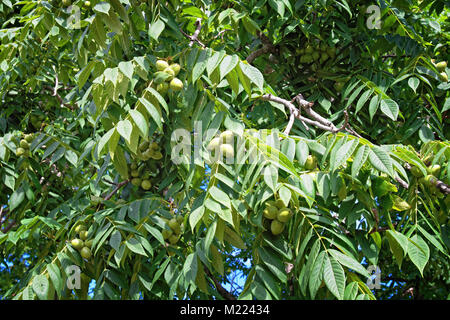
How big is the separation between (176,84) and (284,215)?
812 mm

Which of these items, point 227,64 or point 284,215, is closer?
point 284,215

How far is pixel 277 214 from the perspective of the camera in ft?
6.57

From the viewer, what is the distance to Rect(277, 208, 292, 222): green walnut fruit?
1983 mm

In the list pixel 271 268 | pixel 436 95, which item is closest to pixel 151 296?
pixel 271 268

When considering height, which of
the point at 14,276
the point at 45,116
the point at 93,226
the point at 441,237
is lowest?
the point at 14,276

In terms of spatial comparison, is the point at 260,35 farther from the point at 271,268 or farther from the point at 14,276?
the point at 14,276

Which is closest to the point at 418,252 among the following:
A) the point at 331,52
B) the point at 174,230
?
the point at 174,230

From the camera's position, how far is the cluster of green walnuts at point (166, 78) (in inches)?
94.4

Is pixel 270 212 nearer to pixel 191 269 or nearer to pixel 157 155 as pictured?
pixel 191 269

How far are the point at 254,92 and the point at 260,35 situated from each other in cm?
95

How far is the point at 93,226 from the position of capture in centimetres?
269

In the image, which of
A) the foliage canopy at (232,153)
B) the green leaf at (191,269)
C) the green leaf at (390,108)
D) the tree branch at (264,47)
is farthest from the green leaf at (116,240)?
the tree branch at (264,47)

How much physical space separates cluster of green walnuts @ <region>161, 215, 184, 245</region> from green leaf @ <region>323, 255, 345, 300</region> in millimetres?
918

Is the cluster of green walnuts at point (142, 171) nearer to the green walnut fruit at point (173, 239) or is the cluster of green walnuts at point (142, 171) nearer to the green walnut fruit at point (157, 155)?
the green walnut fruit at point (157, 155)
